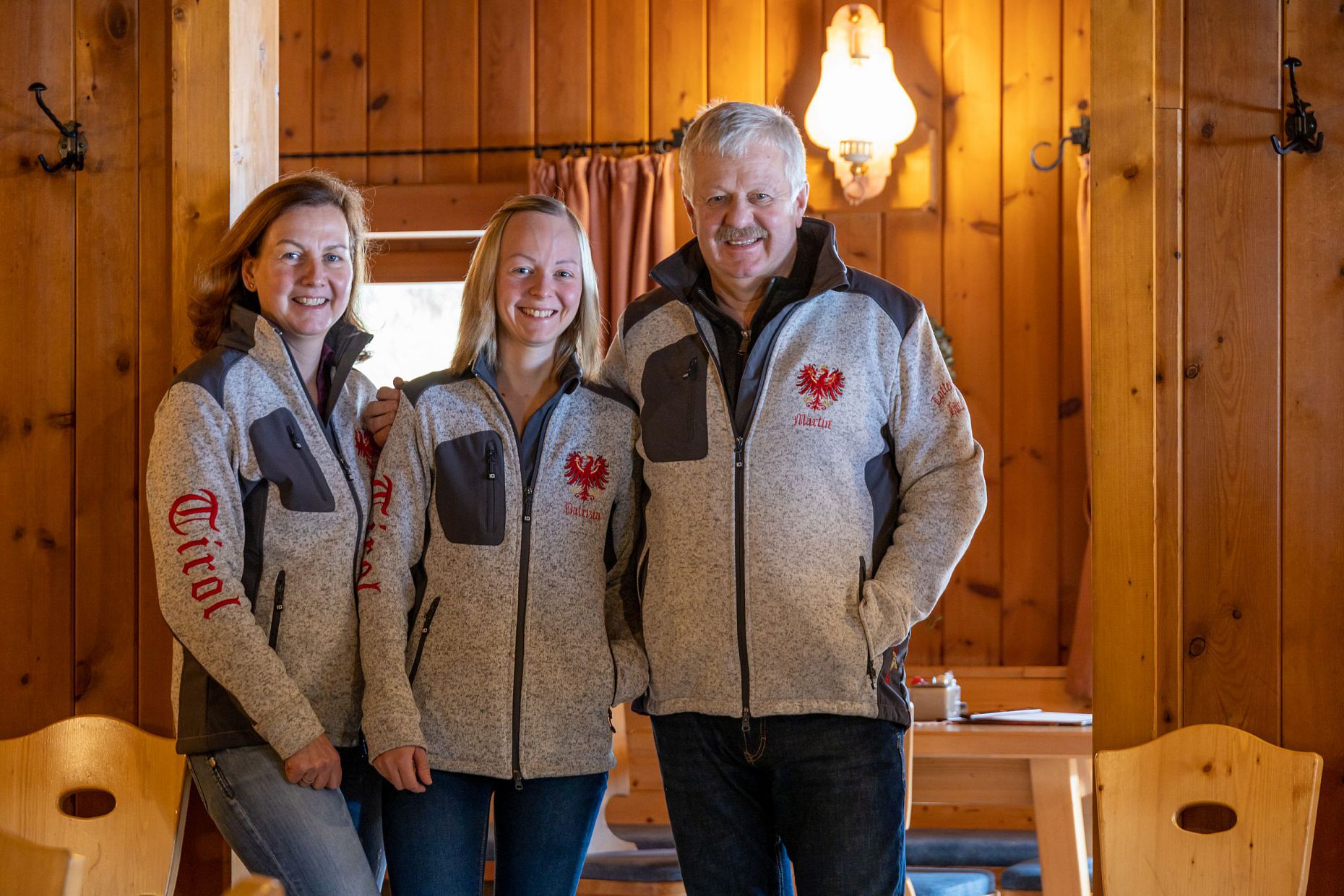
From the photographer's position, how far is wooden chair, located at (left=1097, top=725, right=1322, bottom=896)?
80.0 inches

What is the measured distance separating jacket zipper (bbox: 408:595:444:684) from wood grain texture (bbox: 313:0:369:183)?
3.23m

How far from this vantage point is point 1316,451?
7.04 ft

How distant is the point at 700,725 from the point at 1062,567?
9.27 ft

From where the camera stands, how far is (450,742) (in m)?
1.86

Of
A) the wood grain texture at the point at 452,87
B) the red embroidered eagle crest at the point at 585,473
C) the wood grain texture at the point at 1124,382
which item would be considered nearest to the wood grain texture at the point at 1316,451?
the wood grain texture at the point at 1124,382

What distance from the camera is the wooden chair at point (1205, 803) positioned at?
6.67 feet

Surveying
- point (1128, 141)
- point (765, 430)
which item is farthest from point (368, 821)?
point (1128, 141)

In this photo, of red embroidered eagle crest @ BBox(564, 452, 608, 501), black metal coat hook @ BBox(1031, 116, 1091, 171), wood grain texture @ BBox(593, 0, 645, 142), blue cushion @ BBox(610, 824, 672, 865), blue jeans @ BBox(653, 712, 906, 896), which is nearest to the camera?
blue jeans @ BBox(653, 712, 906, 896)

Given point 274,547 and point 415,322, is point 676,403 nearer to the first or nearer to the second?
point 274,547

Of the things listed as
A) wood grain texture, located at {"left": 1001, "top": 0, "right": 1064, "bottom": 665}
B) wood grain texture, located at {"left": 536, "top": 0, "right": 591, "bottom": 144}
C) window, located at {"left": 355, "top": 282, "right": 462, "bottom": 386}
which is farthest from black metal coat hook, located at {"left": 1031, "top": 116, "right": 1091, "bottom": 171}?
window, located at {"left": 355, "top": 282, "right": 462, "bottom": 386}

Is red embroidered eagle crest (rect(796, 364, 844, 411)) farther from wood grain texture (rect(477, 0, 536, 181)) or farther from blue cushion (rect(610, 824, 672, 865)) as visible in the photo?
wood grain texture (rect(477, 0, 536, 181))

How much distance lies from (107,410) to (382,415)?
67 centimetres

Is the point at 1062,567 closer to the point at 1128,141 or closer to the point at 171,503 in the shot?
the point at 1128,141

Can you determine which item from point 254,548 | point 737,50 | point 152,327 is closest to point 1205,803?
point 254,548
